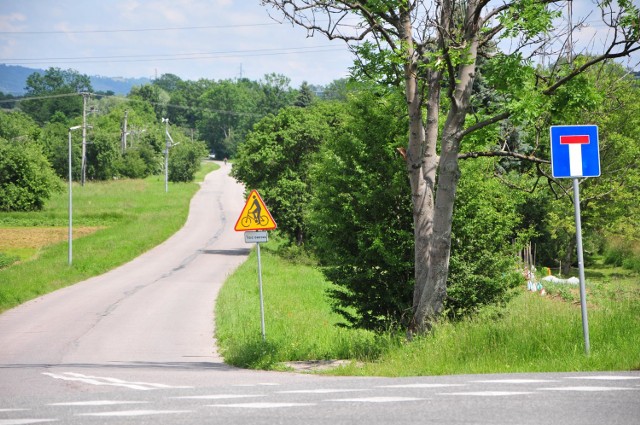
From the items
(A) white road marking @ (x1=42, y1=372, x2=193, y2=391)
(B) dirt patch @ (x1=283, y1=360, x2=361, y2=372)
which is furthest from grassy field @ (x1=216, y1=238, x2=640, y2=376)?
(A) white road marking @ (x1=42, y1=372, x2=193, y2=391)

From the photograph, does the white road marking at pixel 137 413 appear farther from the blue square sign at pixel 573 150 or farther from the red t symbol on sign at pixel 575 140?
the red t symbol on sign at pixel 575 140

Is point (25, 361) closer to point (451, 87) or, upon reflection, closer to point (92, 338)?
point (92, 338)

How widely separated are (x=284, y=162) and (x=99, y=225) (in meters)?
22.4

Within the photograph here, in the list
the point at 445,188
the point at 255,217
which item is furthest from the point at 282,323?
the point at 445,188

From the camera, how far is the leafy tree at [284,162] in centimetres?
5644

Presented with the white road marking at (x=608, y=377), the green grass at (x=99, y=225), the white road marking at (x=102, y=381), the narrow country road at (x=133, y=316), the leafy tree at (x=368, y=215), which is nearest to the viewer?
the white road marking at (x=608, y=377)

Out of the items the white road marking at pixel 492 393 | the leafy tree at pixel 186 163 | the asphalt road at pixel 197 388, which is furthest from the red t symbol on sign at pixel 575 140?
the leafy tree at pixel 186 163

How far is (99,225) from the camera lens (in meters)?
74.2

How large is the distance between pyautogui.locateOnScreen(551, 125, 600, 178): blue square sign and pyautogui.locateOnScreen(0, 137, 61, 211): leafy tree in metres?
73.9

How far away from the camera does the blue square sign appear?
11073mm

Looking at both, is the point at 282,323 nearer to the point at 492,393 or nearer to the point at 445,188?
the point at 445,188

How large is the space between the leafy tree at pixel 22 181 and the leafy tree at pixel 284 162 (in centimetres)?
2702

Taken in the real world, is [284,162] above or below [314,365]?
above

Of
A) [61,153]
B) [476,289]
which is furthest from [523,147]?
[61,153]
